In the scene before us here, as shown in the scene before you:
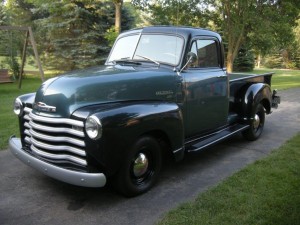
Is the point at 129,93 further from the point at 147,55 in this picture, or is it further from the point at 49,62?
the point at 49,62

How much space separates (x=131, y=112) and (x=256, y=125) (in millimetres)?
3789

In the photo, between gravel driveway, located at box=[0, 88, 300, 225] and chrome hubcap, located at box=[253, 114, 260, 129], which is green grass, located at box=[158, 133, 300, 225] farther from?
chrome hubcap, located at box=[253, 114, 260, 129]

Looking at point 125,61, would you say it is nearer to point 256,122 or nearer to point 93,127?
point 93,127

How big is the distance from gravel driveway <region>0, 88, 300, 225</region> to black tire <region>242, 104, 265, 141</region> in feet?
2.15

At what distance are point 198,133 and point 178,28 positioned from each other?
5.18 ft

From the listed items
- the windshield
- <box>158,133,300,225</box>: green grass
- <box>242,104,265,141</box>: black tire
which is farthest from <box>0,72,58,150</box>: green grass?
<box>242,104,265,141</box>: black tire

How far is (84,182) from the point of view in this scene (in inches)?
133

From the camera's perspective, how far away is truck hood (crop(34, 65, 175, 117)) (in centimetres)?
363

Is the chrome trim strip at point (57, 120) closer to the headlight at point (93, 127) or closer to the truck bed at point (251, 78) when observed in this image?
the headlight at point (93, 127)

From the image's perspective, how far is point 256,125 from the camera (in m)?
6.63

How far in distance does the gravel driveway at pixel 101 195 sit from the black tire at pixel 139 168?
13cm

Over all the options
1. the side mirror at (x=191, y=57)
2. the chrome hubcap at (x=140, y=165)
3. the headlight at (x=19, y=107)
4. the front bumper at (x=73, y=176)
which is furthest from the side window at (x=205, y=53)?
the headlight at (x=19, y=107)

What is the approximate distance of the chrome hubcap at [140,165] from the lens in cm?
391

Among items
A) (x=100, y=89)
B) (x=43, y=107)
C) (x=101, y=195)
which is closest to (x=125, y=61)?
(x=100, y=89)
